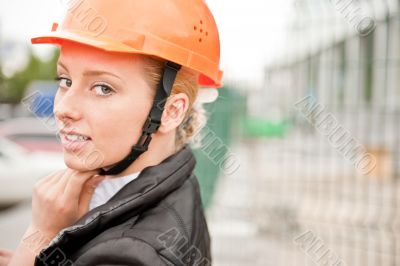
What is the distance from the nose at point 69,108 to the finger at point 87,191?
0.22 meters

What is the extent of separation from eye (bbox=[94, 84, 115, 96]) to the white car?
276 inches

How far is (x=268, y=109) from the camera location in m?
7.04

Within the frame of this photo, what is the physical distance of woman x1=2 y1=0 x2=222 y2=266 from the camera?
4.98 feet

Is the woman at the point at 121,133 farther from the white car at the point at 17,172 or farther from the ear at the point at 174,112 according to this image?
the white car at the point at 17,172

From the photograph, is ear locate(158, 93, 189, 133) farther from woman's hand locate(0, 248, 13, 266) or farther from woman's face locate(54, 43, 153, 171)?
woman's hand locate(0, 248, 13, 266)

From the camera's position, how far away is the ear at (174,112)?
1705 millimetres

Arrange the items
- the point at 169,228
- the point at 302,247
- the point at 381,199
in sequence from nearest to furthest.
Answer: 1. the point at 169,228
2. the point at 381,199
3. the point at 302,247

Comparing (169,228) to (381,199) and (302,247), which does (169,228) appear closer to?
(381,199)

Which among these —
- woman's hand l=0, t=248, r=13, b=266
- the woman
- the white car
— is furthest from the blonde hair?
the white car

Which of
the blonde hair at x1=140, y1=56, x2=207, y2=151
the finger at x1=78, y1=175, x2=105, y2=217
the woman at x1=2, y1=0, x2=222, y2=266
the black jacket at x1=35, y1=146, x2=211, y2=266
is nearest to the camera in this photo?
the black jacket at x1=35, y1=146, x2=211, y2=266

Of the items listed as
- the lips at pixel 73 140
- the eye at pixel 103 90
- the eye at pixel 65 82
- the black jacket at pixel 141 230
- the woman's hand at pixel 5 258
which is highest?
the eye at pixel 65 82

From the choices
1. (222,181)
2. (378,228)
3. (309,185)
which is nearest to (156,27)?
(378,228)

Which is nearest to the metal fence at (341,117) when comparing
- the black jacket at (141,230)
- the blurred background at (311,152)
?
the blurred background at (311,152)

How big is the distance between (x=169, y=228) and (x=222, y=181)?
24.1 feet
